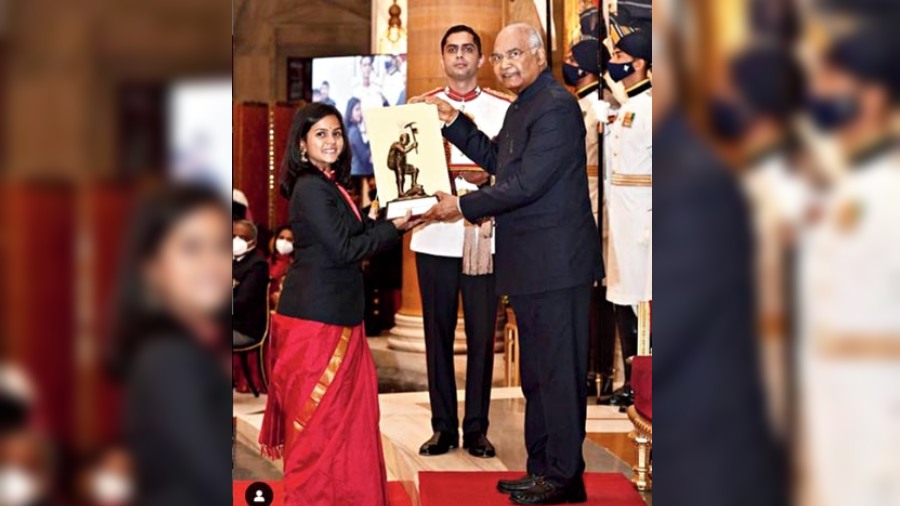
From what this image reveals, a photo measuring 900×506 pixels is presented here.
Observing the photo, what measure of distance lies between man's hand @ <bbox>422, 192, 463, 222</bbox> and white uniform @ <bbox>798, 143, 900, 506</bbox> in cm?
274

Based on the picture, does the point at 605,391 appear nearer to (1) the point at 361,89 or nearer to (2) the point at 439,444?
(2) the point at 439,444

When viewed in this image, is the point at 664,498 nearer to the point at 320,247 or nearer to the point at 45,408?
the point at 45,408

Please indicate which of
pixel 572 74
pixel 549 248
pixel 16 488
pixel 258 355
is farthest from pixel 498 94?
pixel 16 488

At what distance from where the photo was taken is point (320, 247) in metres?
3.57

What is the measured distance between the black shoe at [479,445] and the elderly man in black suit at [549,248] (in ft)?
2.07

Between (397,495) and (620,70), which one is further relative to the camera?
(620,70)

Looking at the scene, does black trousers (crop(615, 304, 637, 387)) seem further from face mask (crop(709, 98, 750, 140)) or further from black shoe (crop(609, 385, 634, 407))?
face mask (crop(709, 98, 750, 140))

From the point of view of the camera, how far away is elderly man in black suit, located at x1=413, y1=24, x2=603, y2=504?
358cm

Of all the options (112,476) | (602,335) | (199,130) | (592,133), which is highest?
(592,133)

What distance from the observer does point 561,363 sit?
3.60m

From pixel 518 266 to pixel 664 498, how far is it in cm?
262

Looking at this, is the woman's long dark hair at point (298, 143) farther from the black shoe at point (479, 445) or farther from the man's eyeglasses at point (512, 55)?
the black shoe at point (479, 445)

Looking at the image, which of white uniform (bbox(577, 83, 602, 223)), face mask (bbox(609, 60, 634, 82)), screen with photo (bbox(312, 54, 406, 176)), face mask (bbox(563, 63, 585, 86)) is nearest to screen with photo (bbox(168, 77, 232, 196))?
screen with photo (bbox(312, 54, 406, 176))

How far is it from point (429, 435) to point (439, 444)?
105 mm
